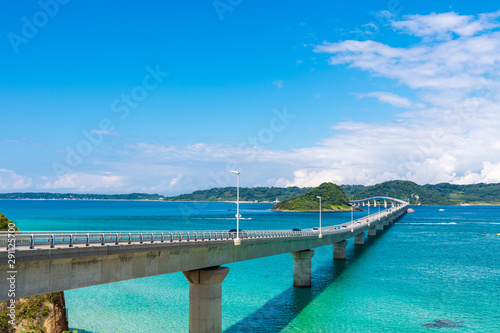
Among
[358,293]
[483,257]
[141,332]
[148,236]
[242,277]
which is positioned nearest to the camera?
[148,236]

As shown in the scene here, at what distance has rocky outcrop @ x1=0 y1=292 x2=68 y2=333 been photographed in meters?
34.5

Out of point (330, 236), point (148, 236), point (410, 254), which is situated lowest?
point (410, 254)

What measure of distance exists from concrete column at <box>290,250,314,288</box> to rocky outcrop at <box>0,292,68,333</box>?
112 feet

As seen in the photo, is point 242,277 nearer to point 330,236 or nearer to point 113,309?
point 330,236

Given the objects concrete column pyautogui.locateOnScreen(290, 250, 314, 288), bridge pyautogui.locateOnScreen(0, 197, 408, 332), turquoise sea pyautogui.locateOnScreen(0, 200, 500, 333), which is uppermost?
bridge pyautogui.locateOnScreen(0, 197, 408, 332)

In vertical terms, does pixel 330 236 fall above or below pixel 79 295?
above

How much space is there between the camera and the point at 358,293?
→ 59.2 metres

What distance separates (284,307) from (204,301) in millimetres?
16554

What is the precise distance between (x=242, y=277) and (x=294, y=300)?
1859 cm

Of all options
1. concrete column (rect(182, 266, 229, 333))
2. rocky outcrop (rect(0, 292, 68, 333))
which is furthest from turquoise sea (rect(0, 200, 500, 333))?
concrete column (rect(182, 266, 229, 333))

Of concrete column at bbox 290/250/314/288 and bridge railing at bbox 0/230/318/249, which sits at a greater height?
bridge railing at bbox 0/230/318/249

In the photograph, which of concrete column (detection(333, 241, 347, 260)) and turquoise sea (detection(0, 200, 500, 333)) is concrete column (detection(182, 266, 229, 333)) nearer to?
turquoise sea (detection(0, 200, 500, 333))

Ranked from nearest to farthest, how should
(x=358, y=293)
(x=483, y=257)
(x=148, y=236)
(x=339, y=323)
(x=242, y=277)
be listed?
1. (x=148, y=236)
2. (x=339, y=323)
3. (x=358, y=293)
4. (x=242, y=277)
5. (x=483, y=257)

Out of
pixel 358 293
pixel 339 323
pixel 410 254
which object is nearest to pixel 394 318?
pixel 339 323
